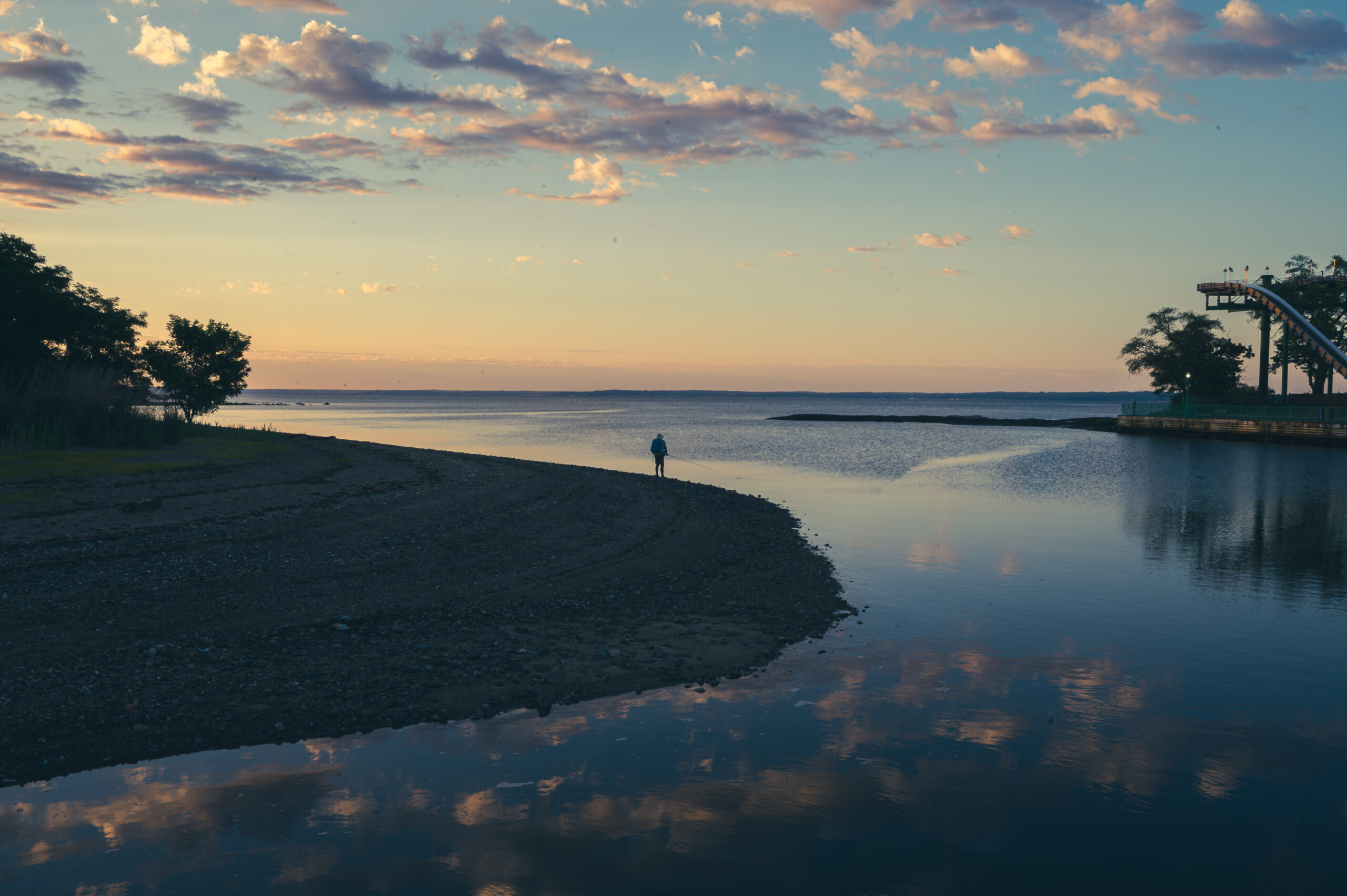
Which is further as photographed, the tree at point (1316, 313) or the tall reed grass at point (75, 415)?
the tree at point (1316, 313)

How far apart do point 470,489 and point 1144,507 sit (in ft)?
95.4

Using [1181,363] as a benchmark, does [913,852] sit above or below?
below

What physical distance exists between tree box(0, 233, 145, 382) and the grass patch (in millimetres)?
7068

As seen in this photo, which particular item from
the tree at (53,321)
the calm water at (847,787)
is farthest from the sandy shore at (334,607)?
the tree at (53,321)

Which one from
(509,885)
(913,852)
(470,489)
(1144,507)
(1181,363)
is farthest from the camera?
(1181,363)

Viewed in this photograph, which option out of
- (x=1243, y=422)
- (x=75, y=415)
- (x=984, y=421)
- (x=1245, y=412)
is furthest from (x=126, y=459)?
(x=984, y=421)

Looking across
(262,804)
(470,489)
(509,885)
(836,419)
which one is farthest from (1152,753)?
(836,419)

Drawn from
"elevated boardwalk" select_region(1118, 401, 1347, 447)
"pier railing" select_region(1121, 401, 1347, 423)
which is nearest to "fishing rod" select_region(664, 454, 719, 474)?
"elevated boardwalk" select_region(1118, 401, 1347, 447)

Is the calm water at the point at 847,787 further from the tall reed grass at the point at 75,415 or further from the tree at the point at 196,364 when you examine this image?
the tree at the point at 196,364

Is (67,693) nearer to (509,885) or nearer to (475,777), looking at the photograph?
(475,777)

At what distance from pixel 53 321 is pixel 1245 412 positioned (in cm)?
10206

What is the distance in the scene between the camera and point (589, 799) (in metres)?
8.38

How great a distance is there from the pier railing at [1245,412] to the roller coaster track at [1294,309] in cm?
618

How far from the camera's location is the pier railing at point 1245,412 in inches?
2960
